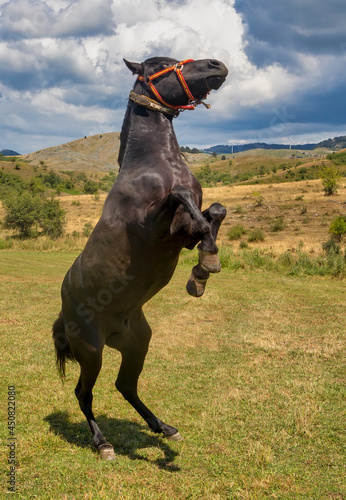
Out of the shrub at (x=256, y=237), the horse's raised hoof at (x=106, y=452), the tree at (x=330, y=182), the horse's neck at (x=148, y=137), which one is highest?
the tree at (x=330, y=182)

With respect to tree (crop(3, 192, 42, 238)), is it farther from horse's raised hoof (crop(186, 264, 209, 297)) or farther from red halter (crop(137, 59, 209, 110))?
horse's raised hoof (crop(186, 264, 209, 297))

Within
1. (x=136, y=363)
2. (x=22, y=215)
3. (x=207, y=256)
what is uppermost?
(x=207, y=256)

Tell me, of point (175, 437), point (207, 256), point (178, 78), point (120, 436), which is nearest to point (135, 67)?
point (178, 78)

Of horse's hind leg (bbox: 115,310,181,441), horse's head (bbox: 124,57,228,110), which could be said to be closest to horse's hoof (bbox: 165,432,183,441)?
horse's hind leg (bbox: 115,310,181,441)

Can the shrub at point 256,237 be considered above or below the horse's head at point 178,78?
below

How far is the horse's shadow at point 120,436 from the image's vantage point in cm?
410

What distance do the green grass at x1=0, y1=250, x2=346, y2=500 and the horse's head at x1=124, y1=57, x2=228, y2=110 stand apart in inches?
126

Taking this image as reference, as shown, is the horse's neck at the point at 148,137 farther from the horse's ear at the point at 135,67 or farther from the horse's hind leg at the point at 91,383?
the horse's hind leg at the point at 91,383

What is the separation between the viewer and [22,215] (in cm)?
2566

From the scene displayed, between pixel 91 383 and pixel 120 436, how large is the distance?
91 centimetres

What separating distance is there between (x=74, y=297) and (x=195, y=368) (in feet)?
11.6

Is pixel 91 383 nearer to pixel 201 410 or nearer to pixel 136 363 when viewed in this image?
pixel 136 363

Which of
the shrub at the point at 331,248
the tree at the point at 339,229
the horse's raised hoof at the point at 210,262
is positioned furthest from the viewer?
the tree at the point at 339,229

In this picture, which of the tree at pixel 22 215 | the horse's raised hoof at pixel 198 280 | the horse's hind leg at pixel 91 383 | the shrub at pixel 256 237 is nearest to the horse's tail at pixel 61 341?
the horse's hind leg at pixel 91 383
